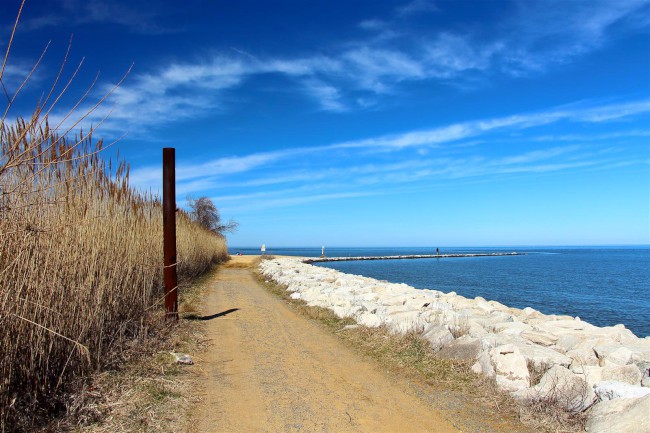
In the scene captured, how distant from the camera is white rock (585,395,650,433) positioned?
11.2 ft

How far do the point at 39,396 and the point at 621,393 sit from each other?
4.97 meters

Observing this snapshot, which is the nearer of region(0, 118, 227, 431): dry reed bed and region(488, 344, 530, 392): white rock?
region(0, 118, 227, 431): dry reed bed

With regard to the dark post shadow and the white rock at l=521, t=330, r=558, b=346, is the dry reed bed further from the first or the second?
the white rock at l=521, t=330, r=558, b=346

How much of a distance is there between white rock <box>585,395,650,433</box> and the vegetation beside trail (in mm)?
153

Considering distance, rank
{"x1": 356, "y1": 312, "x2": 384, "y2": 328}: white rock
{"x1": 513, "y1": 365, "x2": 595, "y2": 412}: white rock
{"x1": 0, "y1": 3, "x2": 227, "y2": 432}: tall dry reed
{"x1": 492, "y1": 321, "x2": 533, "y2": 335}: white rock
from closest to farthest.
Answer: {"x1": 0, "y1": 3, "x2": 227, "y2": 432}: tall dry reed → {"x1": 513, "y1": 365, "x2": 595, "y2": 412}: white rock → {"x1": 492, "y1": 321, "x2": 533, "y2": 335}: white rock → {"x1": 356, "y1": 312, "x2": 384, "y2": 328}: white rock

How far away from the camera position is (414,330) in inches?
281

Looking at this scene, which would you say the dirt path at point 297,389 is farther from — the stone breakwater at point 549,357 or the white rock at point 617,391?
the white rock at point 617,391

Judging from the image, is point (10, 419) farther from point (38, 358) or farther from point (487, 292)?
point (487, 292)

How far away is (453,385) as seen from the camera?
5.05 metres

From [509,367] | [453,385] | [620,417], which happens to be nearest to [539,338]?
[509,367]

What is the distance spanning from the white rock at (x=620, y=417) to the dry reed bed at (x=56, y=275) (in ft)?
13.2

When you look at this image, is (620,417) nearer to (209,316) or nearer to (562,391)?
(562,391)

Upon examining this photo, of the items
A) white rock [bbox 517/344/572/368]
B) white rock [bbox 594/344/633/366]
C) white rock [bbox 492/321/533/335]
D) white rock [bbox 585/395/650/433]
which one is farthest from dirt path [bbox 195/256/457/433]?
white rock [bbox 594/344/633/366]

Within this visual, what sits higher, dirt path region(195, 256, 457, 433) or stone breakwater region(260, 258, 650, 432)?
stone breakwater region(260, 258, 650, 432)
